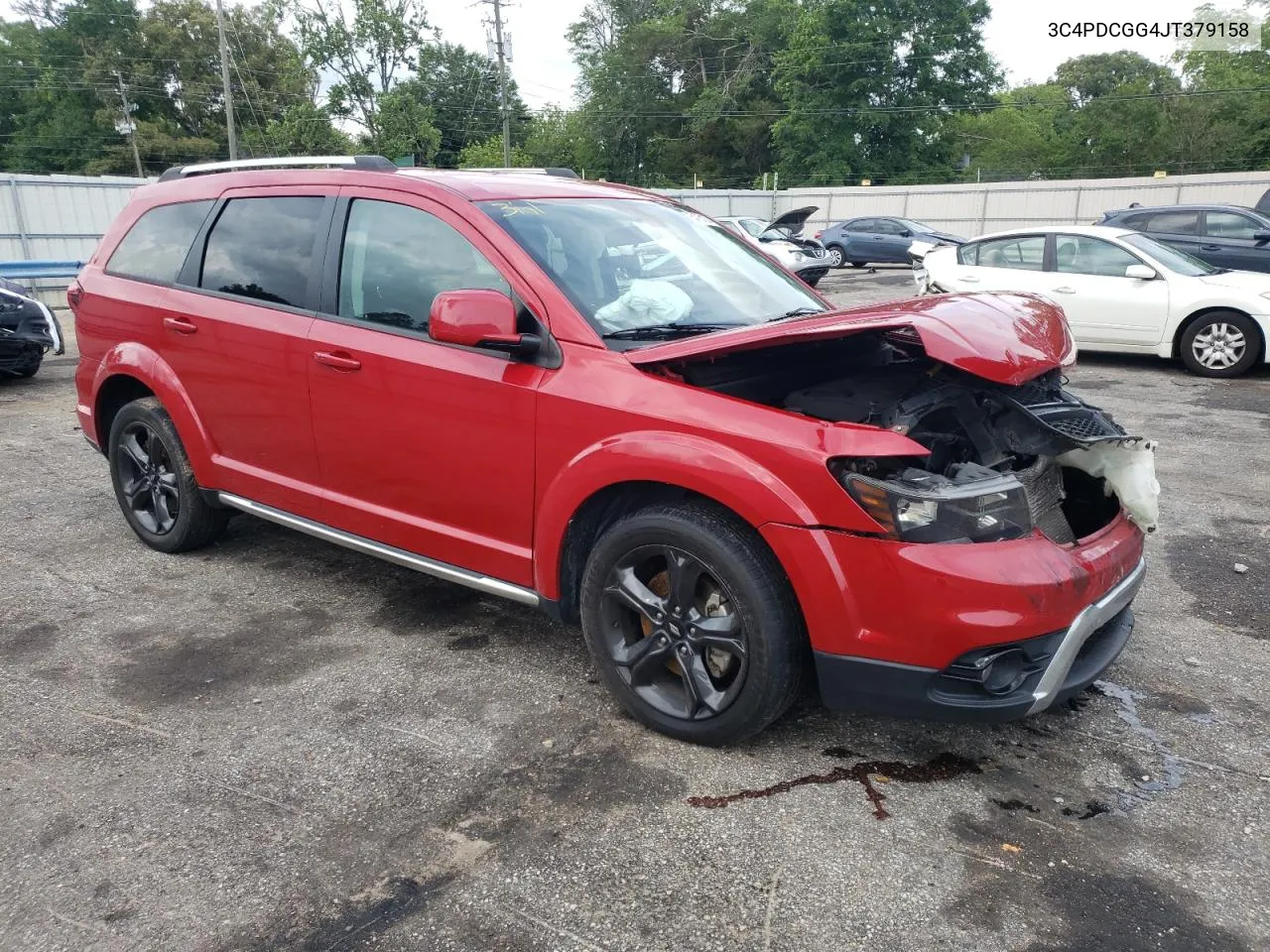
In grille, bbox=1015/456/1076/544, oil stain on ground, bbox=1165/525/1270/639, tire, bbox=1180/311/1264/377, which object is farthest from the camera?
tire, bbox=1180/311/1264/377

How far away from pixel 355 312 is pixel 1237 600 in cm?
401

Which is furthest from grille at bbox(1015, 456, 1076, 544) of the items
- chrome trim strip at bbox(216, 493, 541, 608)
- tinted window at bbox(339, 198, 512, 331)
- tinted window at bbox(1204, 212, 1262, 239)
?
tinted window at bbox(1204, 212, 1262, 239)

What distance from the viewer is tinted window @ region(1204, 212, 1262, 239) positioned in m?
12.4

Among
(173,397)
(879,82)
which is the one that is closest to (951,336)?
(173,397)

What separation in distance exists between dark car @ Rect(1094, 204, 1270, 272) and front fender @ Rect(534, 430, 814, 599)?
38.0 ft

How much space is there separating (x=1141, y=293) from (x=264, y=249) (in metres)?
8.79

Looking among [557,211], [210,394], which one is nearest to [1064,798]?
[557,211]

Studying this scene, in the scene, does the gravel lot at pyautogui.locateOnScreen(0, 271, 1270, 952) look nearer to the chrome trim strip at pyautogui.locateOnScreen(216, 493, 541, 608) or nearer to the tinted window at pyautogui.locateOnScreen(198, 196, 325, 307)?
the chrome trim strip at pyautogui.locateOnScreen(216, 493, 541, 608)

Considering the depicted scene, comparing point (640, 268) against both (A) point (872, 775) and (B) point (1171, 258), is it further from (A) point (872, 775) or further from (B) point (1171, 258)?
(B) point (1171, 258)

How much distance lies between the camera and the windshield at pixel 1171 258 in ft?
32.0

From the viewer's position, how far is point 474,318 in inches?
123

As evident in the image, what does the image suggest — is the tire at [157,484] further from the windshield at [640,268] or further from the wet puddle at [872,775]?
the wet puddle at [872,775]

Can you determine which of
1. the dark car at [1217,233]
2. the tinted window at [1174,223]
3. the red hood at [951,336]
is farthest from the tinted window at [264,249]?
the tinted window at [1174,223]

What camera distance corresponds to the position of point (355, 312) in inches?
150
